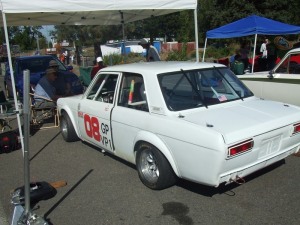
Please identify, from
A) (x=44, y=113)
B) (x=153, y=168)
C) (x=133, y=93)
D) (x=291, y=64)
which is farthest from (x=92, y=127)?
(x=291, y=64)

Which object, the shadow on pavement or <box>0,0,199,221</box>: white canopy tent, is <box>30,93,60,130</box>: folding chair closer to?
<box>0,0,199,221</box>: white canopy tent

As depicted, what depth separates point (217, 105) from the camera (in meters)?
4.36

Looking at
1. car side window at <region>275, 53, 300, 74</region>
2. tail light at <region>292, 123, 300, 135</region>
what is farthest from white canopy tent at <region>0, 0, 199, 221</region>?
tail light at <region>292, 123, 300, 135</region>

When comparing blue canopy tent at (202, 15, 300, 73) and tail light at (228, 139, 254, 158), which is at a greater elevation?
blue canopy tent at (202, 15, 300, 73)

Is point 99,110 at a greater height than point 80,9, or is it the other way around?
point 80,9

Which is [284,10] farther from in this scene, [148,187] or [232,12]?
[148,187]

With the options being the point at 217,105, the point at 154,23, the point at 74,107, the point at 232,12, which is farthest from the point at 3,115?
the point at 154,23

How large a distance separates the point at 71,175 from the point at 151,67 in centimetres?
195

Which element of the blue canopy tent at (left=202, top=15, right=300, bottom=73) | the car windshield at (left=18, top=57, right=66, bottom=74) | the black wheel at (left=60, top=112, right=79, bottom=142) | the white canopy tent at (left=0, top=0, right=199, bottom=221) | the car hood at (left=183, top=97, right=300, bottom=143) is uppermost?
the white canopy tent at (left=0, top=0, right=199, bottom=221)

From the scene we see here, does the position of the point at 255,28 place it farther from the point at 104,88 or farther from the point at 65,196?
the point at 65,196

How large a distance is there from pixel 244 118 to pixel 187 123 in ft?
2.18

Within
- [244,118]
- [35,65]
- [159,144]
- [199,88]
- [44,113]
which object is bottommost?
[44,113]

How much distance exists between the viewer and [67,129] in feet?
21.3

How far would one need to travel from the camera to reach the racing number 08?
5.27m
